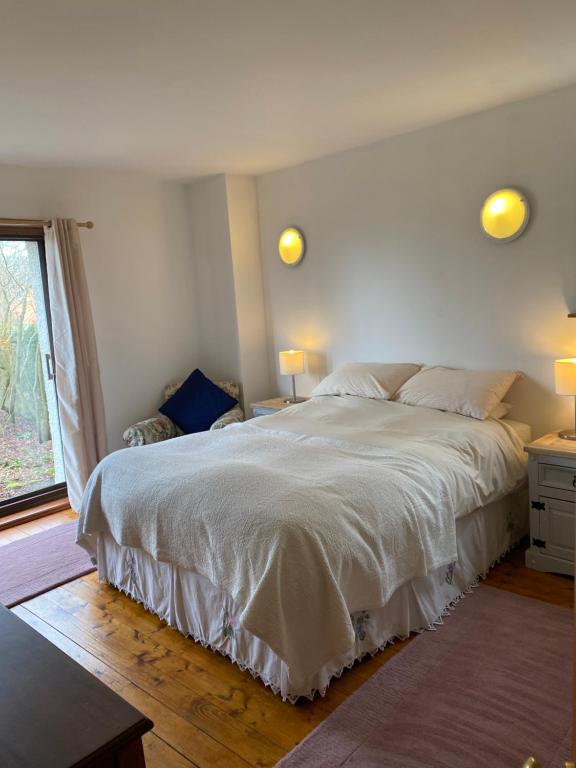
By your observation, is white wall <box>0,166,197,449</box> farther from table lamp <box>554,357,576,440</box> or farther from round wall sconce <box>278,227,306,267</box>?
table lamp <box>554,357,576,440</box>

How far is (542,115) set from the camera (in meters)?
3.18

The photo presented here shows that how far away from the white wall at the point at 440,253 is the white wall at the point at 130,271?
2.70ft

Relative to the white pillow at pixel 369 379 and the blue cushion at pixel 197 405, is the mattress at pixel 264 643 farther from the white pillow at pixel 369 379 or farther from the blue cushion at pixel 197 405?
the blue cushion at pixel 197 405

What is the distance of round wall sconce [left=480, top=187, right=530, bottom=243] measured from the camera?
10.8 feet

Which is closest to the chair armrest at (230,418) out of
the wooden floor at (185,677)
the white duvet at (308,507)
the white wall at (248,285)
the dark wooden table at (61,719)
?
the white wall at (248,285)

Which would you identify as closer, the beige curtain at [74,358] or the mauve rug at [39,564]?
the mauve rug at [39,564]

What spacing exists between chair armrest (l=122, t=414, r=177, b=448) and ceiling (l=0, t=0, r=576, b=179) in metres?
1.95

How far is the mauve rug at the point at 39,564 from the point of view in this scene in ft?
10.3

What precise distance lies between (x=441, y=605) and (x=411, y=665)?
41cm

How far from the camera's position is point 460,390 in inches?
132

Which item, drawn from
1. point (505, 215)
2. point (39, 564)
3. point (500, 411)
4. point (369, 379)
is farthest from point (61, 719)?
point (505, 215)

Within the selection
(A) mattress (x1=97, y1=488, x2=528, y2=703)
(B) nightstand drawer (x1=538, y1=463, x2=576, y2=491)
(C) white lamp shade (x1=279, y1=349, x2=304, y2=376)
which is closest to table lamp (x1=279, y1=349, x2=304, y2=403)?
(C) white lamp shade (x1=279, y1=349, x2=304, y2=376)

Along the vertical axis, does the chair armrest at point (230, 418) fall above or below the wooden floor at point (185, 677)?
above

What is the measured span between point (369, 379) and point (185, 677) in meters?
2.17
